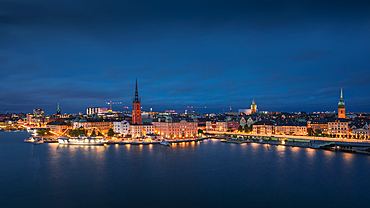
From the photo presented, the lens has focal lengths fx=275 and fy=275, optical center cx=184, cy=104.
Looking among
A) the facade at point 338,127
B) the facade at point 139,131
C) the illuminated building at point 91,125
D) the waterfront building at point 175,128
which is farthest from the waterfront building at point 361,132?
the illuminated building at point 91,125

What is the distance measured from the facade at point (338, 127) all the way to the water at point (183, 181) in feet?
76.7

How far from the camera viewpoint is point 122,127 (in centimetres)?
5472

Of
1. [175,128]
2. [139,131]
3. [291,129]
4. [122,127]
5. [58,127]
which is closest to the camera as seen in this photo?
[139,131]

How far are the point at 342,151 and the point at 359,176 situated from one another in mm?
14573

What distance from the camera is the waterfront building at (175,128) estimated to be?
50.2 metres

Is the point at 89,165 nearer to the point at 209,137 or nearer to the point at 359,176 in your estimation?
the point at 359,176

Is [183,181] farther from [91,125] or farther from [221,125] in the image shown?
[221,125]

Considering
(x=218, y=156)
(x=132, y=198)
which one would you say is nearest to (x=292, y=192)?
(x=132, y=198)

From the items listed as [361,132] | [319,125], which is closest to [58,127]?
[319,125]

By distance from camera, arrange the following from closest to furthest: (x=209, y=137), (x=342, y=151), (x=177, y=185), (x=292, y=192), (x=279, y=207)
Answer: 1. (x=279, y=207)
2. (x=292, y=192)
3. (x=177, y=185)
4. (x=342, y=151)
5. (x=209, y=137)

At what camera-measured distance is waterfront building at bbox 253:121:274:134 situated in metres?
56.3

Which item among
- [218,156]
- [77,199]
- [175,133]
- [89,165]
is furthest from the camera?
[175,133]

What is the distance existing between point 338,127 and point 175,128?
102ft

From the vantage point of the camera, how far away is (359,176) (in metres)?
21.5
